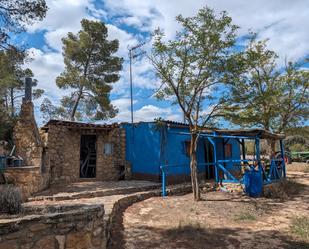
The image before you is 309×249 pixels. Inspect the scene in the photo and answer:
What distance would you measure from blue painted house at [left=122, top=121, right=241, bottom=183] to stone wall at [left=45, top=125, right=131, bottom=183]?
51 cm

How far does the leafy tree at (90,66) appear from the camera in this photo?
738 inches

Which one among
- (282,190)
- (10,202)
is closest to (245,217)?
(282,190)

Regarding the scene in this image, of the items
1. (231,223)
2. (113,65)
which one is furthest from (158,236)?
(113,65)

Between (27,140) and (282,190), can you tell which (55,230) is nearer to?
(27,140)

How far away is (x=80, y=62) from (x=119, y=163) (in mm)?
9433

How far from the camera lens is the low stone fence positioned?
122 inches

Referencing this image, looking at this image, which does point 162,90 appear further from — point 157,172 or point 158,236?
point 158,236

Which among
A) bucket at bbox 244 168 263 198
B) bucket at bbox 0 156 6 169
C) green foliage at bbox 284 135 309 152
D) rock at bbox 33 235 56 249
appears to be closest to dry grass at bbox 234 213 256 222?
bucket at bbox 244 168 263 198

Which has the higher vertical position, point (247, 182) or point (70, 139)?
point (70, 139)

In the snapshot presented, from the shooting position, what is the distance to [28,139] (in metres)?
10.1

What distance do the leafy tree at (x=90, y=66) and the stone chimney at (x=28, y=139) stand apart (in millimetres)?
8505

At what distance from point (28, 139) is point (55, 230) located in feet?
25.1

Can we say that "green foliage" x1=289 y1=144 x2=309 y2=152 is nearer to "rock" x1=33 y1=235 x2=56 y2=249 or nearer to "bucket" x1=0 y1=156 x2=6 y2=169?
"bucket" x1=0 y1=156 x2=6 y2=169

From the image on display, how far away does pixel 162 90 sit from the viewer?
9562 mm
